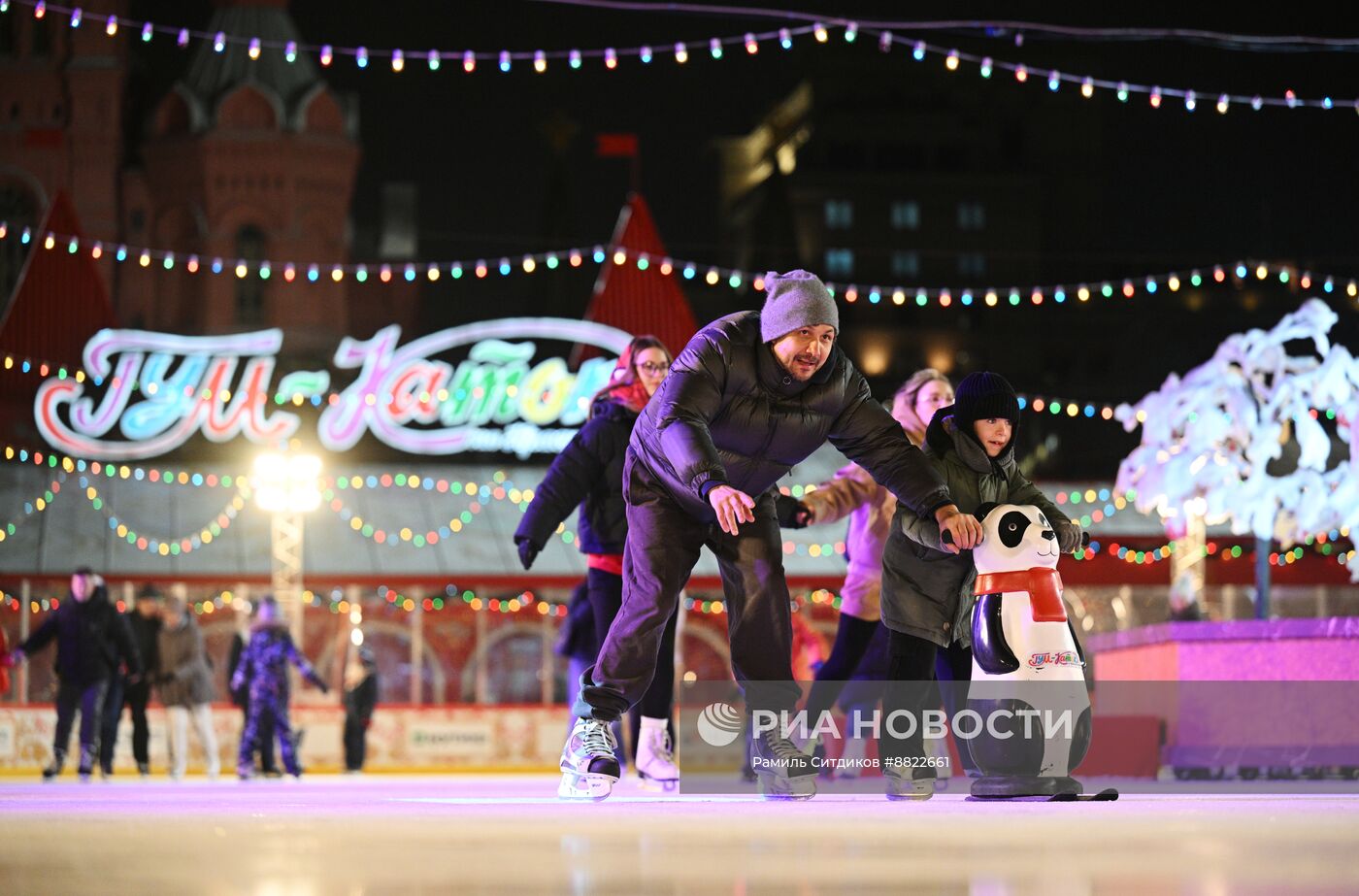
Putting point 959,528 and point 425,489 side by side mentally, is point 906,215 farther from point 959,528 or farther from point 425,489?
point 959,528

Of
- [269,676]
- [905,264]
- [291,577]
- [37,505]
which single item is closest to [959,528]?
[269,676]

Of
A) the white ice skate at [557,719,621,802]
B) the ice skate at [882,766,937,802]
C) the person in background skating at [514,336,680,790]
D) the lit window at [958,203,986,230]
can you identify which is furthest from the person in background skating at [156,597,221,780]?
the lit window at [958,203,986,230]

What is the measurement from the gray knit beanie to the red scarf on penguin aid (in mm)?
827

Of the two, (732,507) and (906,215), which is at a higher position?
(906,215)

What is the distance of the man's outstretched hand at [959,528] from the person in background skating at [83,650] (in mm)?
9710

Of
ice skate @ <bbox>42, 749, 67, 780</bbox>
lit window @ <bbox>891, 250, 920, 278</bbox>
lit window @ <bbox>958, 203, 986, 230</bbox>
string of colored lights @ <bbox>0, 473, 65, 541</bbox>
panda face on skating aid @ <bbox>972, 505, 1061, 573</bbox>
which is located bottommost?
ice skate @ <bbox>42, 749, 67, 780</bbox>

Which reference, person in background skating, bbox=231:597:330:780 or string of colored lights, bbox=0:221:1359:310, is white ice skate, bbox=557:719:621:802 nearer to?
string of colored lights, bbox=0:221:1359:310

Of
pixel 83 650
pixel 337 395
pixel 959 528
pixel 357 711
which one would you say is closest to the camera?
pixel 959 528

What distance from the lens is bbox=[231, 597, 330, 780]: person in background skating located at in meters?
13.5

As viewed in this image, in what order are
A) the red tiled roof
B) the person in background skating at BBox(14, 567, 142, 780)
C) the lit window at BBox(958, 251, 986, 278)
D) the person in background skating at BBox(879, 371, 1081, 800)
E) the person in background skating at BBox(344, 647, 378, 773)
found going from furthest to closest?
the lit window at BBox(958, 251, 986, 278) → the red tiled roof → the person in background skating at BBox(344, 647, 378, 773) → the person in background skating at BBox(14, 567, 142, 780) → the person in background skating at BBox(879, 371, 1081, 800)

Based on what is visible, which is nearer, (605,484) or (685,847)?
(685,847)

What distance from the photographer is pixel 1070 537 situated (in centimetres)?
521

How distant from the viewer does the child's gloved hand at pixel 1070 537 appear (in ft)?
17.1

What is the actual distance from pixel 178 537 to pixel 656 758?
1614cm
